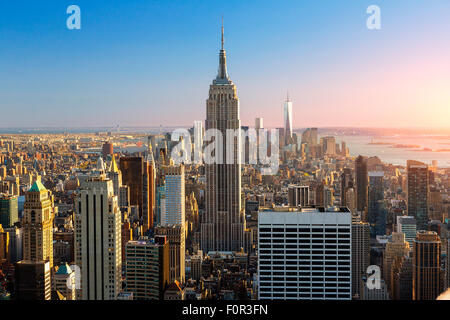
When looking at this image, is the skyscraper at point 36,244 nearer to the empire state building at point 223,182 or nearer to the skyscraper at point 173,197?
the skyscraper at point 173,197

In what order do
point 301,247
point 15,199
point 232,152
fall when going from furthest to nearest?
1. point 232,152
2. point 15,199
3. point 301,247

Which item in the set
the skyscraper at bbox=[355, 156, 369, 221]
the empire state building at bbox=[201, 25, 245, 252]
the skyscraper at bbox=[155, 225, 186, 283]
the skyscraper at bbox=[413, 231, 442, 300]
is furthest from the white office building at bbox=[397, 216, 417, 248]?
the skyscraper at bbox=[155, 225, 186, 283]

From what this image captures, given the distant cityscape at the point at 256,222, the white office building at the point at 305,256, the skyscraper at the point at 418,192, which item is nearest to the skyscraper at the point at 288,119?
the distant cityscape at the point at 256,222

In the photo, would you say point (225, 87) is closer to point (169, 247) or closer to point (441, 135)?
point (169, 247)

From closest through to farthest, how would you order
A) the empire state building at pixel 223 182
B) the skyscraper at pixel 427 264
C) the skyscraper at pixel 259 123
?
the skyscraper at pixel 427 264 < the skyscraper at pixel 259 123 < the empire state building at pixel 223 182

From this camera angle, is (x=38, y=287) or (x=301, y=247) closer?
(x=301, y=247)
